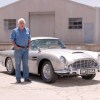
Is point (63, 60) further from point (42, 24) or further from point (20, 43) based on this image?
point (42, 24)

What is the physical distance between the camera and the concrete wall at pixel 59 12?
29862mm

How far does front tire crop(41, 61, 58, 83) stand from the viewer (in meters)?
10.1

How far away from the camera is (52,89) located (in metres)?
9.23

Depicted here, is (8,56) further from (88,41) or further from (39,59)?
(88,41)

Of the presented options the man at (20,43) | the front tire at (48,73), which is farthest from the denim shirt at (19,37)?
the front tire at (48,73)

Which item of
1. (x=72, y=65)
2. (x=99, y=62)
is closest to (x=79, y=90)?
(x=72, y=65)

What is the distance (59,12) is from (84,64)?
20543 mm

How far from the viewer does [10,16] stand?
3123cm

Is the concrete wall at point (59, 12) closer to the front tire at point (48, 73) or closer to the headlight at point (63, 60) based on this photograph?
the front tire at point (48, 73)

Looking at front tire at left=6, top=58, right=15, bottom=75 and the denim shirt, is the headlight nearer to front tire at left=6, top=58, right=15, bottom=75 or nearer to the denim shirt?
the denim shirt

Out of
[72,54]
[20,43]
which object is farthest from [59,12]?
[72,54]

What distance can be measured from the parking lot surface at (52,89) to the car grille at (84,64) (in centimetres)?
49

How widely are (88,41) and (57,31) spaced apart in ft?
9.03

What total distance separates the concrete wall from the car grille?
19.7 metres
